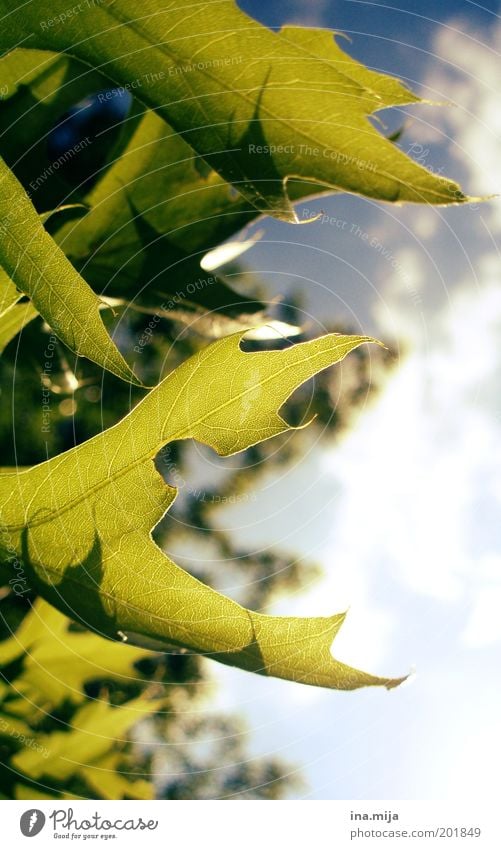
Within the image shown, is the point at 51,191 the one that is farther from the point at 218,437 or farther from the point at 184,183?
the point at 218,437

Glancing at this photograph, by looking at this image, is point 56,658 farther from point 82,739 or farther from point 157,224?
point 157,224

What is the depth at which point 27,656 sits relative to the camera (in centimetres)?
112

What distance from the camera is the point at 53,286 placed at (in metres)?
0.48

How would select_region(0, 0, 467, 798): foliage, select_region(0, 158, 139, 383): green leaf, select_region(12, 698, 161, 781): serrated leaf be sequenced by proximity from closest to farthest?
select_region(0, 158, 139, 383): green leaf → select_region(0, 0, 467, 798): foliage → select_region(12, 698, 161, 781): serrated leaf

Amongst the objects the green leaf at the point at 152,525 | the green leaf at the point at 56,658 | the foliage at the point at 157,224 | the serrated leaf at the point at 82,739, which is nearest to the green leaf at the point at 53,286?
the foliage at the point at 157,224

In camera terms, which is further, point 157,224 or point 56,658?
point 56,658

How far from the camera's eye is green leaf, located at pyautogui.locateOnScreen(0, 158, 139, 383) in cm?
47

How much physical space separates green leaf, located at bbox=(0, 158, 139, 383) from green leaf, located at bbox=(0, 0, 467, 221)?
0.19m

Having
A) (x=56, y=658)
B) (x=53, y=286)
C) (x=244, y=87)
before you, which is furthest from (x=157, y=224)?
(x=56, y=658)

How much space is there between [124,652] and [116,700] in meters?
0.14

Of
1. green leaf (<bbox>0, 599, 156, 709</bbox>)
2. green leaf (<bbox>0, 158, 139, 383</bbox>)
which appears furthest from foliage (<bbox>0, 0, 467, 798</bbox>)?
green leaf (<bbox>0, 599, 156, 709</bbox>)

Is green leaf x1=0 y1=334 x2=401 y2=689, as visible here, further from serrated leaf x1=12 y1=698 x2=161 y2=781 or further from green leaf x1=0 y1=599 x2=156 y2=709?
serrated leaf x1=12 y1=698 x2=161 y2=781

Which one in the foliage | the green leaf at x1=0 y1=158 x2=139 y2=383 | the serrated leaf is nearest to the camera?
the green leaf at x1=0 y1=158 x2=139 y2=383

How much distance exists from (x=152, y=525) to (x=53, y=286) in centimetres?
29
